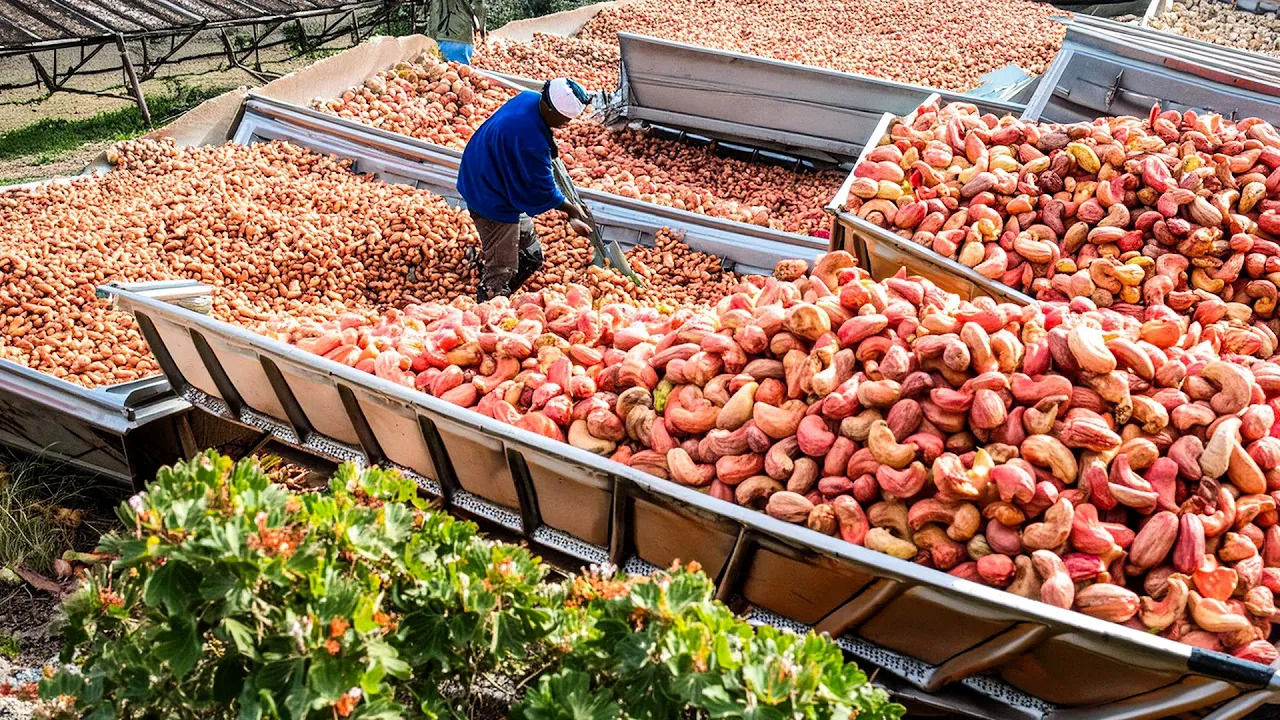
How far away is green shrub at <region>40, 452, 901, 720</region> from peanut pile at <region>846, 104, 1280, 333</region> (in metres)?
2.85

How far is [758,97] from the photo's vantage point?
278 inches

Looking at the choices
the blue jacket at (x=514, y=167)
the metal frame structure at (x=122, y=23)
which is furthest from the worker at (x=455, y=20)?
the blue jacket at (x=514, y=167)

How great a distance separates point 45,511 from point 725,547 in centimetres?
294

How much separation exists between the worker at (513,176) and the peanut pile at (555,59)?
10.6 ft

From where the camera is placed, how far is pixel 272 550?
69.8 inches

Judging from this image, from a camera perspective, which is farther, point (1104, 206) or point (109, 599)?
point (1104, 206)

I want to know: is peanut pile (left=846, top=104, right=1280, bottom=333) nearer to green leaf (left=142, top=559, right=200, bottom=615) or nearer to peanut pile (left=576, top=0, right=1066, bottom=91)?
green leaf (left=142, top=559, right=200, bottom=615)

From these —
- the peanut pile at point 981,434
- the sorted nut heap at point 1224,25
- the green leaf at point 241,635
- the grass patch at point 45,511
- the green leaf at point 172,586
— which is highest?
the green leaf at point 172,586

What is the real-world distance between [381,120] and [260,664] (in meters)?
5.86

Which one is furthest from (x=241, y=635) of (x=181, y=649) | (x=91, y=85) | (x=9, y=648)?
(x=91, y=85)

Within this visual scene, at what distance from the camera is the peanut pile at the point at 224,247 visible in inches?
183

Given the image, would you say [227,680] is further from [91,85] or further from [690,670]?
[91,85]

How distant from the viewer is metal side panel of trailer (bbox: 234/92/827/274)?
543cm

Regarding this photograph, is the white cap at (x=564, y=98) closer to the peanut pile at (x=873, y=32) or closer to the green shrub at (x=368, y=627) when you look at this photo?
the green shrub at (x=368, y=627)
